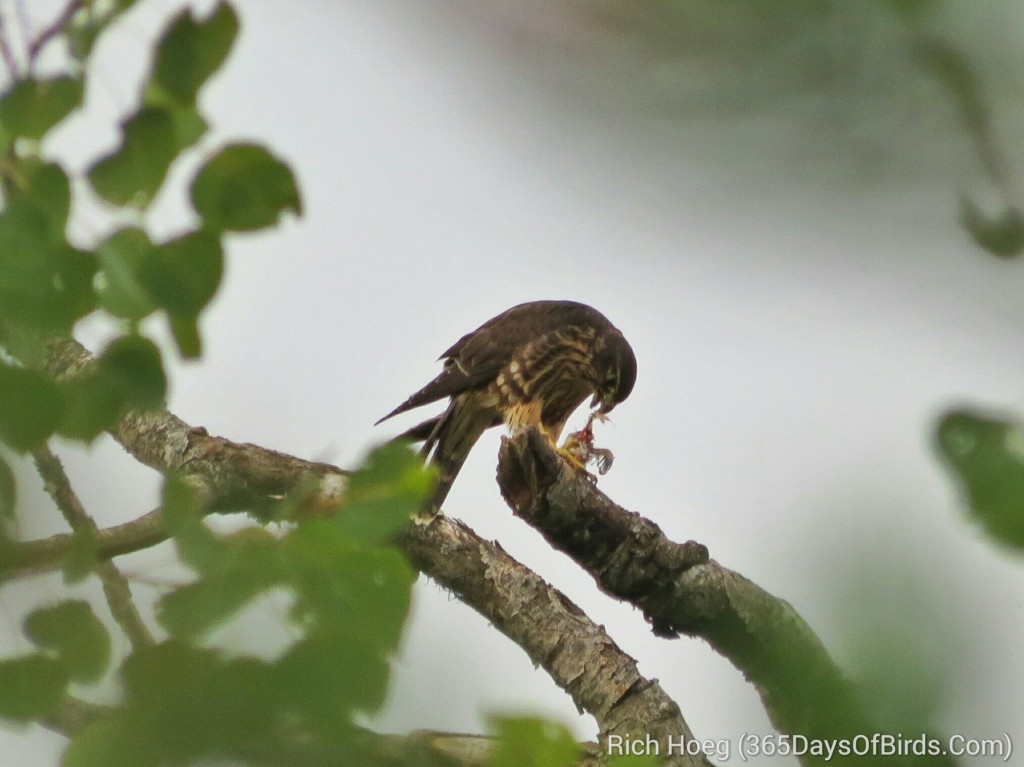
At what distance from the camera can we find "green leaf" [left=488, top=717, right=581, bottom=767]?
76cm

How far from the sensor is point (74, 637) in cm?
76

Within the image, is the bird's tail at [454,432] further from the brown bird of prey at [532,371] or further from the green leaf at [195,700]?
the green leaf at [195,700]

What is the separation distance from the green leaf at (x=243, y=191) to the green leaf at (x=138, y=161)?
0.12 ft

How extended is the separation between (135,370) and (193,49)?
293 millimetres

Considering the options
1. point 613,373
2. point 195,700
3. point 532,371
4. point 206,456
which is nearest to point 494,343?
point 532,371

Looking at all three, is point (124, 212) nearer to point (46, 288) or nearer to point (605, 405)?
point (46, 288)

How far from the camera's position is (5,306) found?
3.07 ft

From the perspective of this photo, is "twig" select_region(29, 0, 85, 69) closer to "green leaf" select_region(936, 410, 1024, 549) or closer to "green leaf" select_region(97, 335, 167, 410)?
"green leaf" select_region(97, 335, 167, 410)

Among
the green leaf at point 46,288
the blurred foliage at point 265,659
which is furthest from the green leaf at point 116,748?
the green leaf at point 46,288

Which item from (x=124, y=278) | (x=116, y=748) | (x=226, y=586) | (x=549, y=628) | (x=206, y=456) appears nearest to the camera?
(x=116, y=748)

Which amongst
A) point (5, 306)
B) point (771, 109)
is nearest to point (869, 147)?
point (771, 109)

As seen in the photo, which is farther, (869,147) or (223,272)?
(223,272)

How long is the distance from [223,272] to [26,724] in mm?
425

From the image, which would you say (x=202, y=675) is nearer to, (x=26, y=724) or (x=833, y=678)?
(x=26, y=724)
